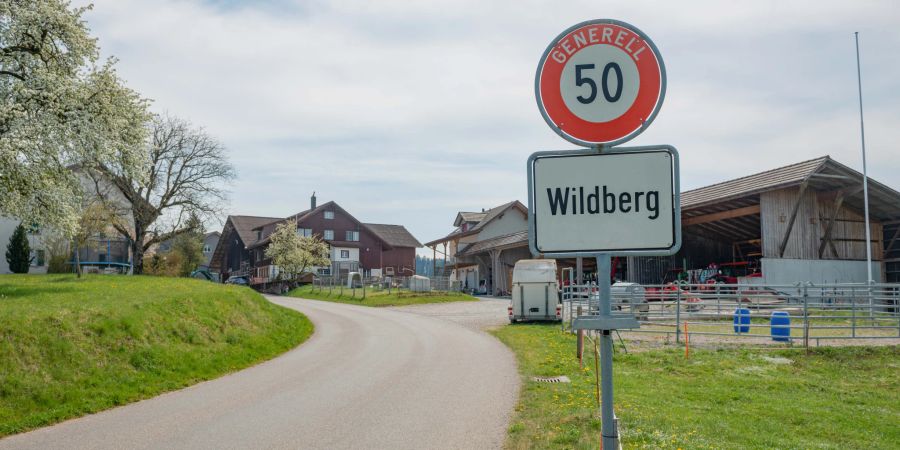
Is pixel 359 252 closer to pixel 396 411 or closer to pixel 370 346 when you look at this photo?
pixel 370 346

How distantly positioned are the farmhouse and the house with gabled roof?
6.84 metres

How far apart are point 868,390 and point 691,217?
94.3ft

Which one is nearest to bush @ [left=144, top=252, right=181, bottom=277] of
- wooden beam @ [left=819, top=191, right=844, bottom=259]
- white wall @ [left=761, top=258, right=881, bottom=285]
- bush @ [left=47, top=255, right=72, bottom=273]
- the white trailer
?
bush @ [left=47, top=255, right=72, bottom=273]

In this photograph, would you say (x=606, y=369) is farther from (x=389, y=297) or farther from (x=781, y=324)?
(x=389, y=297)

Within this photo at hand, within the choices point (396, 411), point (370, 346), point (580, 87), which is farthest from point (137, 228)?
point (580, 87)

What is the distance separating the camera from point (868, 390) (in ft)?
45.5

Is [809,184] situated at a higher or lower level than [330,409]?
higher

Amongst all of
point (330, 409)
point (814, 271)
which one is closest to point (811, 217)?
point (814, 271)

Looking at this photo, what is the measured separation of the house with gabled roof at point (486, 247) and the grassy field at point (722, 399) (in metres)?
33.7

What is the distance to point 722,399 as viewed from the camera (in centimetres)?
1230

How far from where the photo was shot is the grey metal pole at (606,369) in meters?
2.75

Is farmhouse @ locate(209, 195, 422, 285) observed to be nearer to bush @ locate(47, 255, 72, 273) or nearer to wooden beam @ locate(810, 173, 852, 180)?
bush @ locate(47, 255, 72, 273)

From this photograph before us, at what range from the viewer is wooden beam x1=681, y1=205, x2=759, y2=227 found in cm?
3734

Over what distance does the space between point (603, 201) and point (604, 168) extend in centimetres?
15
